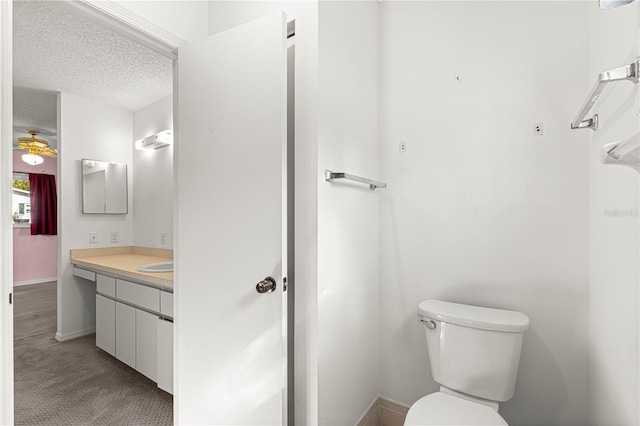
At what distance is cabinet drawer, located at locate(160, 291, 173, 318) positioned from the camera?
197cm

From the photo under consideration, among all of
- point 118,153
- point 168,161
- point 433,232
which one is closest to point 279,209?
point 433,232

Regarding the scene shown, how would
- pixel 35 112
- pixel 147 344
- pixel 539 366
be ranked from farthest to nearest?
1. pixel 35 112
2. pixel 147 344
3. pixel 539 366

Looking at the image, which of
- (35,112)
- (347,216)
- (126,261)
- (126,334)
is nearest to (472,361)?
(347,216)

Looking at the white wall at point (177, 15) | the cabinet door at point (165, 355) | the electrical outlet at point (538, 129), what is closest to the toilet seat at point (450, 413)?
the electrical outlet at point (538, 129)

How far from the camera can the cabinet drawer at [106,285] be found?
2.53 meters

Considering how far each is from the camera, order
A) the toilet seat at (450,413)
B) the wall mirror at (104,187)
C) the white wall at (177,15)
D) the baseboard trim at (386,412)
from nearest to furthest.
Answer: the toilet seat at (450,413)
the white wall at (177,15)
the baseboard trim at (386,412)
the wall mirror at (104,187)

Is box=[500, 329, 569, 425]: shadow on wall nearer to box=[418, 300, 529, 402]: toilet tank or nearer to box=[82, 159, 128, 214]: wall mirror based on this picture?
box=[418, 300, 529, 402]: toilet tank

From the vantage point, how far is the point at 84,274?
2.93 meters

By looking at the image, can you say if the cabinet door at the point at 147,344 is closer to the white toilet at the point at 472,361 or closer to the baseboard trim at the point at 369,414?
the baseboard trim at the point at 369,414

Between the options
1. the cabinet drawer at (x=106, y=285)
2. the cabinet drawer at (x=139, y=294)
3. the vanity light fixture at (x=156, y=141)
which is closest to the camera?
the cabinet drawer at (x=139, y=294)

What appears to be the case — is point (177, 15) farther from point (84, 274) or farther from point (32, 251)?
point (32, 251)

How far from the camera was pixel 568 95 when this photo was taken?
53.1 inches

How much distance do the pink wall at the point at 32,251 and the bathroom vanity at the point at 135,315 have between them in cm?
370

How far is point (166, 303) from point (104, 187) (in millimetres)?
2109
